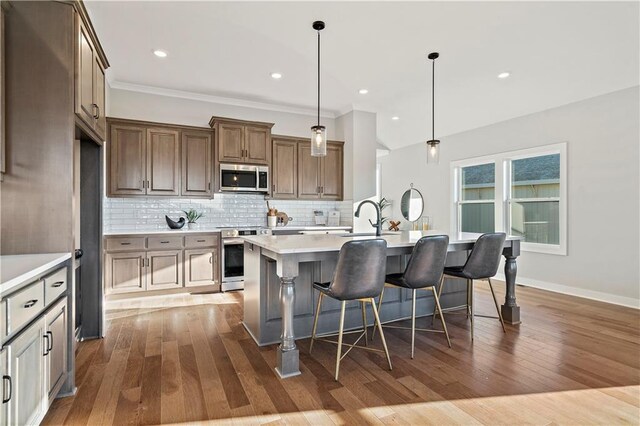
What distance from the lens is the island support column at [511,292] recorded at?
346 cm

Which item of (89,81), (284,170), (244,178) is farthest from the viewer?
(284,170)

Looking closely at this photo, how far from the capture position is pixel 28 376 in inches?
63.0

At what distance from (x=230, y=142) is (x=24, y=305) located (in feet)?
12.4

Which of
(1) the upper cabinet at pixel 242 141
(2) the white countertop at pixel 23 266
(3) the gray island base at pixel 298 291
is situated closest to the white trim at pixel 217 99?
(1) the upper cabinet at pixel 242 141

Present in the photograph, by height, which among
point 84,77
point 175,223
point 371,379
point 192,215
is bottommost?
point 371,379

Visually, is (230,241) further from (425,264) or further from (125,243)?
(425,264)

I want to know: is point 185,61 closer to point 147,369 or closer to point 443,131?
point 147,369

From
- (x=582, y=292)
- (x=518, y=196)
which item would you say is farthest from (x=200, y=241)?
(x=582, y=292)

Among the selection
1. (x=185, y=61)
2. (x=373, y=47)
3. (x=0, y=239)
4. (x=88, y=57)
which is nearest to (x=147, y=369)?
(x=0, y=239)

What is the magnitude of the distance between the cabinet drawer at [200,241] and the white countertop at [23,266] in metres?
2.53

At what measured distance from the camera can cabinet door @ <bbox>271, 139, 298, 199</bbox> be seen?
5551mm

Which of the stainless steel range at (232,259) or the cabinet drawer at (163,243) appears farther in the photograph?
the stainless steel range at (232,259)

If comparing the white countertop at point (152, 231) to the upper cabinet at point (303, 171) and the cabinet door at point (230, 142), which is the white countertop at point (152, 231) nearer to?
the cabinet door at point (230, 142)

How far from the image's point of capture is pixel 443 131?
6.27m
